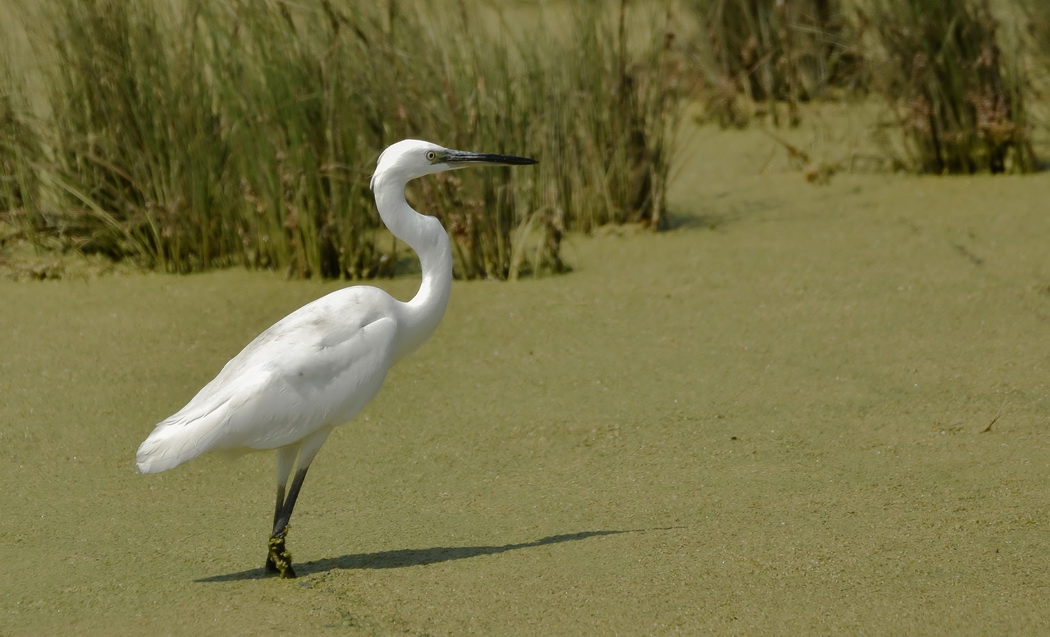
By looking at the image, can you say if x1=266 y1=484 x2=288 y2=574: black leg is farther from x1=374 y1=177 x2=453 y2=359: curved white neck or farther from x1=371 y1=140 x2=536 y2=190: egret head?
x1=371 y1=140 x2=536 y2=190: egret head

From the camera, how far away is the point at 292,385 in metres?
3.03

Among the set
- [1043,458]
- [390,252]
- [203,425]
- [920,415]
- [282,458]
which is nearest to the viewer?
[203,425]

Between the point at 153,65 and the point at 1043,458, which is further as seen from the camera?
the point at 153,65

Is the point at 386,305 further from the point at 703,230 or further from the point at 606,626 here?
the point at 703,230

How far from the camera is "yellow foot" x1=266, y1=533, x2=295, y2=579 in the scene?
9.90ft

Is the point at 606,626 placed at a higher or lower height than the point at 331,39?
lower

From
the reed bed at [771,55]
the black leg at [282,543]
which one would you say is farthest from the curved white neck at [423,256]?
the reed bed at [771,55]

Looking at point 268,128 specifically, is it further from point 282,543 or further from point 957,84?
point 957,84

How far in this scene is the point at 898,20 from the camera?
6352 millimetres

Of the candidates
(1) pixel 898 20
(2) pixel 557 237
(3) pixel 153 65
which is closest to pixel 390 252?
(2) pixel 557 237

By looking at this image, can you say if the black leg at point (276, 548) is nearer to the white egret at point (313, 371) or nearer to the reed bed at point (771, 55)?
the white egret at point (313, 371)

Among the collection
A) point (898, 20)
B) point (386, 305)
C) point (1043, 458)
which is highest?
point (898, 20)

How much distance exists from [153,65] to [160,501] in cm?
247

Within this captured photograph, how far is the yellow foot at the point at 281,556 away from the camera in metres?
3.02
